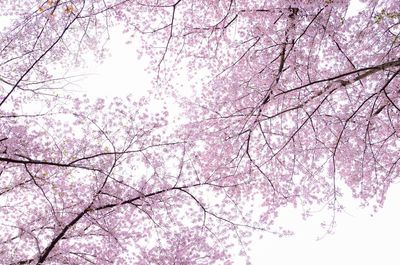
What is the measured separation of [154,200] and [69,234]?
1.78 meters

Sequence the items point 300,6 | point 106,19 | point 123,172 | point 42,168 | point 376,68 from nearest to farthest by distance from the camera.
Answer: point 376,68 → point 106,19 → point 300,6 → point 42,168 → point 123,172

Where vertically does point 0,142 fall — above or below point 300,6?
below

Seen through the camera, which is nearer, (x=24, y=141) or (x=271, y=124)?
(x=24, y=141)

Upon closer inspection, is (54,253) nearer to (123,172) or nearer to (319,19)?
(123,172)

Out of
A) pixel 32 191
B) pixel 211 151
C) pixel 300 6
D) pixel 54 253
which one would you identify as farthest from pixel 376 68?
pixel 32 191

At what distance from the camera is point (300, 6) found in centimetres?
607

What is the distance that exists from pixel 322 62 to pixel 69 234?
641 centimetres

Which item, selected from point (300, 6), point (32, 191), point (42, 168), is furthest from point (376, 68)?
point (32, 191)

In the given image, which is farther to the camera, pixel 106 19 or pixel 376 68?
pixel 106 19

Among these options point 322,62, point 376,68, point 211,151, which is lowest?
point 376,68

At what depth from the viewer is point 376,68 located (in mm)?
3832

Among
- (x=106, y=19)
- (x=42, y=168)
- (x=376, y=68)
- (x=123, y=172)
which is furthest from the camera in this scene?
(x=123, y=172)

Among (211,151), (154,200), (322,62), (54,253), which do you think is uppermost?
(322,62)

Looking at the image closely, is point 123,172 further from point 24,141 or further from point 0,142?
point 0,142
